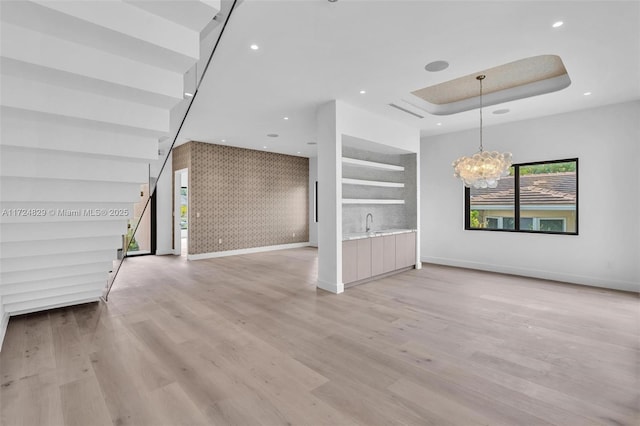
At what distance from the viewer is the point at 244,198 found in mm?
8734

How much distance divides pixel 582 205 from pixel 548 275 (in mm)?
1365

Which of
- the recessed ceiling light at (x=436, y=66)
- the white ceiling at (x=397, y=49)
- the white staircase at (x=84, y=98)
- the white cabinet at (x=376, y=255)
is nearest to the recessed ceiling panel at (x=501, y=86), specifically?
the white ceiling at (x=397, y=49)

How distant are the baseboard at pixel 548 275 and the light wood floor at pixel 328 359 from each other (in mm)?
325

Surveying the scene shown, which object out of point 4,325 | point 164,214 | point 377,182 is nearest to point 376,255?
point 377,182

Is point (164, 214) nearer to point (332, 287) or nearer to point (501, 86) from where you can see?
point (332, 287)

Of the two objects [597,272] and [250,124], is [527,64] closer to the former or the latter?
[597,272]

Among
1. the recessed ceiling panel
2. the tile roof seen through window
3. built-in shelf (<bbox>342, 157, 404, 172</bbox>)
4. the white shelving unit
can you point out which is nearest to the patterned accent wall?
the white shelving unit

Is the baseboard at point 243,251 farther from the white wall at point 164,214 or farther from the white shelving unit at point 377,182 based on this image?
the white shelving unit at point 377,182

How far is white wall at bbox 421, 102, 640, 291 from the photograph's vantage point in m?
4.85

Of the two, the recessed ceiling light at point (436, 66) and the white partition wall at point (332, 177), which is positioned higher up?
the recessed ceiling light at point (436, 66)

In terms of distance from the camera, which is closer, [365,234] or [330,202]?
[330,202]

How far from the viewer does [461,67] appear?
144 inches

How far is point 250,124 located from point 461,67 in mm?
3997

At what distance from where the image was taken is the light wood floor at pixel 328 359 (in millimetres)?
1994
